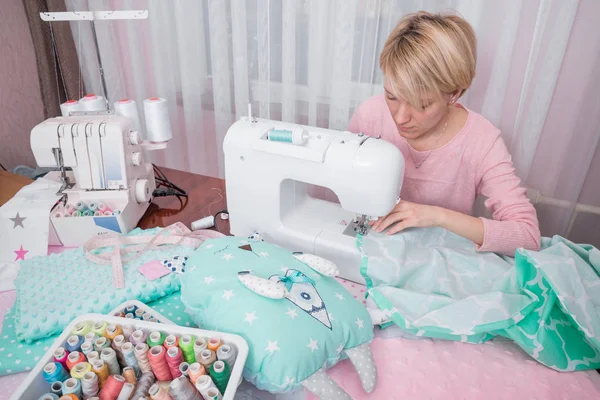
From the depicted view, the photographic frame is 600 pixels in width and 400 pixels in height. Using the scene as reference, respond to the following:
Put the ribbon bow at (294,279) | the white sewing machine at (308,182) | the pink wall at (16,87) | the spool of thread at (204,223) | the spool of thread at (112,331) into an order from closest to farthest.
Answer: the spool of thread at (112,331), the ribbon bow at (294,279), the white sewing machine at (308,182), the spool of thread at (204,223), the pink wall at (16,87)

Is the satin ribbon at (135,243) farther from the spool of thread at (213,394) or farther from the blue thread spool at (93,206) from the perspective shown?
the spool of thread at (213,394)

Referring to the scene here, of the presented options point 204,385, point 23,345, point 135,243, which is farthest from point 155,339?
point 135,243

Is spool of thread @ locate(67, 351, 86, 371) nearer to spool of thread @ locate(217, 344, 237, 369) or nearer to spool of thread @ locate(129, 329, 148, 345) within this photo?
spool of thread @ locate(129, 329, 148, 345)

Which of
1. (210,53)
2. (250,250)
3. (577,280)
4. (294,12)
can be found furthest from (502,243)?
(210,53)

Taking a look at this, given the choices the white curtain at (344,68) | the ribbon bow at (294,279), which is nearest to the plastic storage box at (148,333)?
the ribbon bow at (294,279)

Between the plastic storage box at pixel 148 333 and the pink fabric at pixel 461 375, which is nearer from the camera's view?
the plastic storage box at pixel 148 333

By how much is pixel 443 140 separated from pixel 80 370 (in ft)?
3.44

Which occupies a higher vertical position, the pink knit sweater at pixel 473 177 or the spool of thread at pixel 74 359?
the pink knit sweater at pixel 473 177

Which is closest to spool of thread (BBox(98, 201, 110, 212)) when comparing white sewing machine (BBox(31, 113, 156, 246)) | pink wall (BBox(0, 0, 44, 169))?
white sewing machine (BBox(31, 113, 156, 246))

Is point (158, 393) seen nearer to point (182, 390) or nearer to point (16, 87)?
point (182, 390)

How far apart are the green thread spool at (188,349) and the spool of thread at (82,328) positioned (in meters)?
0.19

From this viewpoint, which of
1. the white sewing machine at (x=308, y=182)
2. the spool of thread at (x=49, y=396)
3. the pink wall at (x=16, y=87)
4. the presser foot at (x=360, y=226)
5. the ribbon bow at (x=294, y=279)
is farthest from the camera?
the pink wall at (x=16, y=87)

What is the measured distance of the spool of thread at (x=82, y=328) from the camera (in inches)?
27.3

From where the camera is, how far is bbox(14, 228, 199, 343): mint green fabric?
887mm
